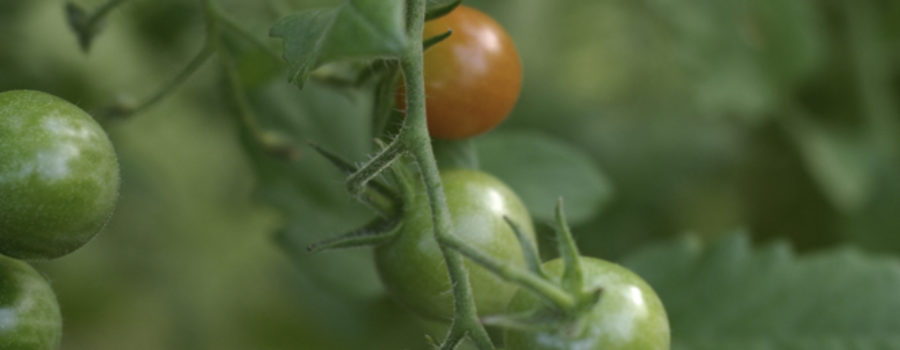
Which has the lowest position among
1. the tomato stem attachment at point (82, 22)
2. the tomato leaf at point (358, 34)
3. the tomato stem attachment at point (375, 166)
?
the tomato stem attachment at point (82, 22)

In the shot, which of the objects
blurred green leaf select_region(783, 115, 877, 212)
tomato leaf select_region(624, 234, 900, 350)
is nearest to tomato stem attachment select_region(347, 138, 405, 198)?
tomato leaf select_region(624, 234, 900, 350)

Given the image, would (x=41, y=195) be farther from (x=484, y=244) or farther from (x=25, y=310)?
(x=484, y=244)

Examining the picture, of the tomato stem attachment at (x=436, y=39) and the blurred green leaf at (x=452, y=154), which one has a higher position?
the tomato stem attachment at (x=436, y=39)

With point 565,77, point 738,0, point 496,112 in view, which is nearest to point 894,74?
point 738,0

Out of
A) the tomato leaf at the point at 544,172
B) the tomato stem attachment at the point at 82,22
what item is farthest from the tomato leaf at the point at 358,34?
the tomato leaf at the point at 544,172

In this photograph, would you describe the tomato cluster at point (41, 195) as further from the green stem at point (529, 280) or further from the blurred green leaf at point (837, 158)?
the blurred green leaf at point (837, 158)

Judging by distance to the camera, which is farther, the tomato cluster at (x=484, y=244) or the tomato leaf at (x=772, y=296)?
the tomato leaf at (x=772, y=296)
